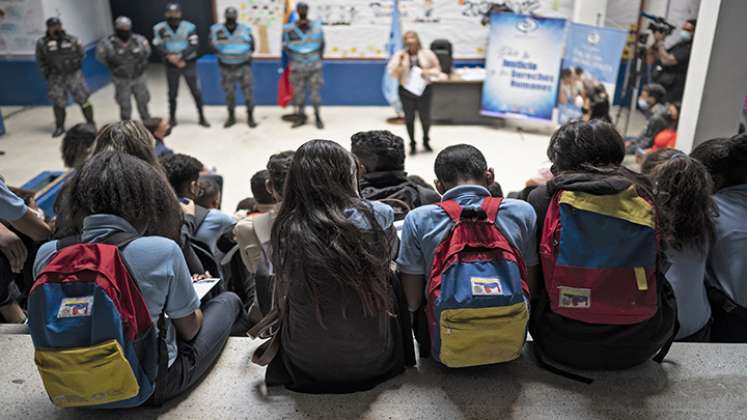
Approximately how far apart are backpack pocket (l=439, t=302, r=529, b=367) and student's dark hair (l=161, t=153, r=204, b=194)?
177cm

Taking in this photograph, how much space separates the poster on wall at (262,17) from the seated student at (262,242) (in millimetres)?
6574

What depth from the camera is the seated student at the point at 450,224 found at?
6.81 ft

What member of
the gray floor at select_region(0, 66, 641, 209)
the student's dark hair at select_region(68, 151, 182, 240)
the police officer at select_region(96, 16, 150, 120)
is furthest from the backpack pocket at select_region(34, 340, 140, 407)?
the police officer at select_region(96, 16, 150, 120)

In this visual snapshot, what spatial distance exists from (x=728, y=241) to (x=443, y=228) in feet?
3.86

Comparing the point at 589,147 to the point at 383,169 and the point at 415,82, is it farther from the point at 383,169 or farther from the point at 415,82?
the point at 415,82

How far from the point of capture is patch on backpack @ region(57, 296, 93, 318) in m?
1.73

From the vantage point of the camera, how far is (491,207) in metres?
2.06

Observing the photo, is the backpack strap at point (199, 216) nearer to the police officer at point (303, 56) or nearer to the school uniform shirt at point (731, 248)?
the school uniform shirt at point (731, 248)

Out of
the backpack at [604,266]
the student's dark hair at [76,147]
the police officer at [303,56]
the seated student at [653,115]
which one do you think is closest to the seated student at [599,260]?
the backpack at [604,266]

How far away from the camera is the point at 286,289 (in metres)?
1.99

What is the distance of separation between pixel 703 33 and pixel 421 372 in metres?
3.94

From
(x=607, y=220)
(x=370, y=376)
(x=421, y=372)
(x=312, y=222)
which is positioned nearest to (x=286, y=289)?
(x=312, y=222)

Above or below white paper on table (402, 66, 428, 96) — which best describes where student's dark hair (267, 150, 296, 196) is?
above

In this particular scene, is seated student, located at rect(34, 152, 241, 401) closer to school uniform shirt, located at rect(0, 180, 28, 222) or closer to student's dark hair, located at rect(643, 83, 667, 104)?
school uniform shirt, located at rect(0, 180, 28, 222)
